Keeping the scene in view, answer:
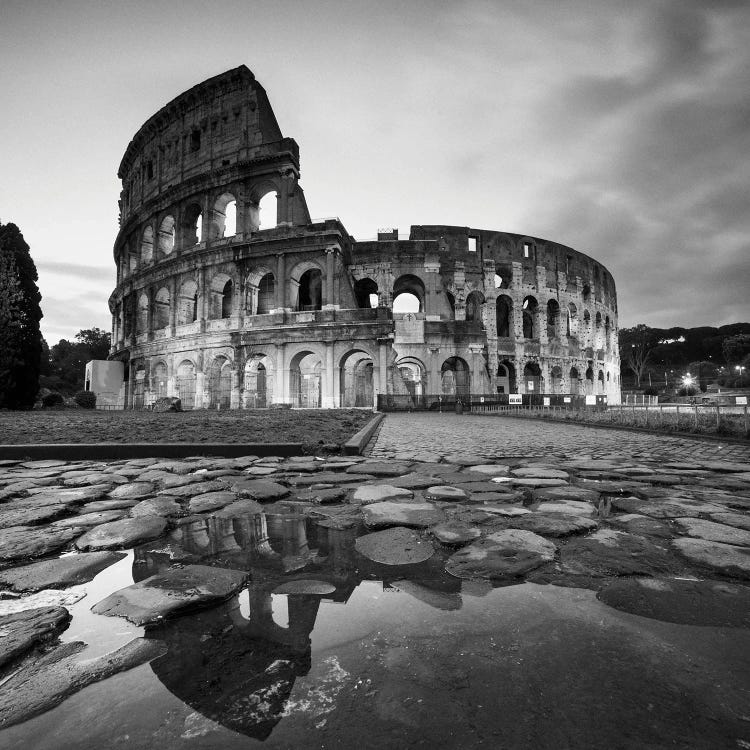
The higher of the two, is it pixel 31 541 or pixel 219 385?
pixel 219 385

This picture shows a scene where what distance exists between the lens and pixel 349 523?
2.15 meters

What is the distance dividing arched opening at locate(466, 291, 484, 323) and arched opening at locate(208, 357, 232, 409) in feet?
49.6

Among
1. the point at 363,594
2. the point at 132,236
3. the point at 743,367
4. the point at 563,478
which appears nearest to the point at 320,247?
the point at 132,236

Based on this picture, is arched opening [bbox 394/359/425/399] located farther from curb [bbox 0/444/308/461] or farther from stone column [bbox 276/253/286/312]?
curb [bbox 0/444/308/461]

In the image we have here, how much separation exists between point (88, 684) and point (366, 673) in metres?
0.59

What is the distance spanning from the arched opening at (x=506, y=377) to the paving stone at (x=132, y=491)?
23972 mm

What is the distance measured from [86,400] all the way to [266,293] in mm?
11936

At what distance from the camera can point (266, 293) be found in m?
23.6

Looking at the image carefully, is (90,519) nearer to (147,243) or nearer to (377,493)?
(377,493)

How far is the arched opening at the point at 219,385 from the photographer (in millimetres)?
21562

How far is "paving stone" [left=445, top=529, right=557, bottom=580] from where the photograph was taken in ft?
4.91

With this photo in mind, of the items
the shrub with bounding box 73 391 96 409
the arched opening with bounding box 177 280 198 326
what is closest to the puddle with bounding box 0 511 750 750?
the arched opening with bounding box 177 280 198 326

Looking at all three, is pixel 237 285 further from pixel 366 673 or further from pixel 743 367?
pixel 743 367

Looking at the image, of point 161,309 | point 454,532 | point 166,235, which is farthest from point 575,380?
point 454,532
